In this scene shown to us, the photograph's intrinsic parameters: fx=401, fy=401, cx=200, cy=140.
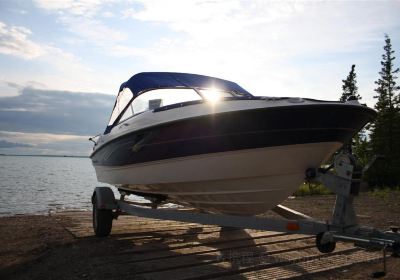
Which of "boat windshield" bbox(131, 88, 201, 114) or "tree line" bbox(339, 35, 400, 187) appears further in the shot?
"tree line" bbox(339, 35, 400, 187)

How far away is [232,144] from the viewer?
187 inches

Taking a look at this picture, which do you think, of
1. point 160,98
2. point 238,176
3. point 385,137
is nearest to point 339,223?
point 238,176

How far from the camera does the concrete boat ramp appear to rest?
4387 millimetres

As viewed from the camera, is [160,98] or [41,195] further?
[41,195]

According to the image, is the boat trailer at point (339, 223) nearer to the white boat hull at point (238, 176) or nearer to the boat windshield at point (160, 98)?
the white boat hull at point (238, 176)

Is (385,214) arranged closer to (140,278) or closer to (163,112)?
(163,112)

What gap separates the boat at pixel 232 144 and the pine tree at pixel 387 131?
74.2ft

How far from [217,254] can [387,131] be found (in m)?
29.6

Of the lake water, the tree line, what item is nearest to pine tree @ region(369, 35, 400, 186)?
the tree line

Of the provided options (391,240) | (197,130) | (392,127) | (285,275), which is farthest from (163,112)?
(392,127)

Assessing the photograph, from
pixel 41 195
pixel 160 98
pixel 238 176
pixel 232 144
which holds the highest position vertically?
pixel 160 98

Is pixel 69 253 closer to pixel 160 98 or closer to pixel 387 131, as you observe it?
pixel 160 98

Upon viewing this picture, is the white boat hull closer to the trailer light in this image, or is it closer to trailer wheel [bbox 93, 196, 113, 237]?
the trailer light

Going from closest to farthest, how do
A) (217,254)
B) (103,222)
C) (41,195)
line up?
(217,254)
(103,222)
(41,195)
